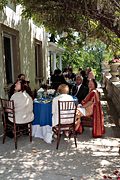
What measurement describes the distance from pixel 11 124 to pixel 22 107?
47cm

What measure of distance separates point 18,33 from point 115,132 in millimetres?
5809

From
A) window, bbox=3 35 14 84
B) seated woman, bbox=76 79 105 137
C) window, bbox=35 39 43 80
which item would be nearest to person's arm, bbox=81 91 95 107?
seated woman, bbox=76 79 105 137

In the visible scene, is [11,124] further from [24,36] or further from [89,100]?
[24,36]

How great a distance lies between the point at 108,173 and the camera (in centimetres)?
459

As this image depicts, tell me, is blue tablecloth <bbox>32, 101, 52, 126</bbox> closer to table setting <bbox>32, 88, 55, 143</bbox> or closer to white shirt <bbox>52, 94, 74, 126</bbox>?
table setting <bbox>32, 88, 55, 143</bbox>

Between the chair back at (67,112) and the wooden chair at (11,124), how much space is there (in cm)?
78

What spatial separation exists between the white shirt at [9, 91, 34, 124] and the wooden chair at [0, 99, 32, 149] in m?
0.11

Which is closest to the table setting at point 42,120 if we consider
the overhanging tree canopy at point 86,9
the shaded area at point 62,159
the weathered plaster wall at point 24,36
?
the shaded area at point 62,159

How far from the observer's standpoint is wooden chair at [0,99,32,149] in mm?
5950

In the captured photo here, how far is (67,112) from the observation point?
19.8 feet

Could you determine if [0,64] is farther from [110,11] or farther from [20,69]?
[110,11]

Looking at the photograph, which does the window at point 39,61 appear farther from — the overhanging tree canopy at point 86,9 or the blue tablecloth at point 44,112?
the blue tablecloth at point 44,112

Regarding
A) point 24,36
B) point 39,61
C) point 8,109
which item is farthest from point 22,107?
point 39,61

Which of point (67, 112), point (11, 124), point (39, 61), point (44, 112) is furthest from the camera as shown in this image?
point (39, 61)
